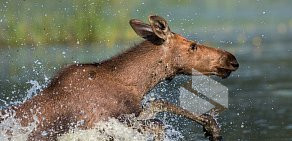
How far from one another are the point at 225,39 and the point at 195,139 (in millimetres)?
17967

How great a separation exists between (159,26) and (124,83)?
769 mm

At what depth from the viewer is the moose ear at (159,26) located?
1123 centimetres

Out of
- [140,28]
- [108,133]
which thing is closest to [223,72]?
[140,28]

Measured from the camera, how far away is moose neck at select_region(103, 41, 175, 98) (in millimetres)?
11383

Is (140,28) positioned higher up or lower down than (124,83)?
higher up

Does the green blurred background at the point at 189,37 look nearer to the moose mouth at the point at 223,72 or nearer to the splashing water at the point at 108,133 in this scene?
the moose mouth at the point at 223,72

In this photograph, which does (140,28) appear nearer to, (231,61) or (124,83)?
(124,83)

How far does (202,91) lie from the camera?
53.7 ft

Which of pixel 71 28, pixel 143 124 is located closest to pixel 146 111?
pixel 143 124

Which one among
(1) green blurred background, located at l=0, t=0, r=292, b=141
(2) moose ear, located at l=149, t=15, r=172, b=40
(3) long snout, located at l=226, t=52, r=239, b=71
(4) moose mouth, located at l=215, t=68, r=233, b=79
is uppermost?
(2) moose ear, located at l=149, t=15, r=172, b=40

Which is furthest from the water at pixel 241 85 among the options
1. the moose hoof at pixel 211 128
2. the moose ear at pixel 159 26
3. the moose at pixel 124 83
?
the moose ear at pixel 159 26

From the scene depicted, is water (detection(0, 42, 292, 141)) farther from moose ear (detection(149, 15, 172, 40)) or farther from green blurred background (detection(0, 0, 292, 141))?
moose ear (detection(149, 15, 172, 40))

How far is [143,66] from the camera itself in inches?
452

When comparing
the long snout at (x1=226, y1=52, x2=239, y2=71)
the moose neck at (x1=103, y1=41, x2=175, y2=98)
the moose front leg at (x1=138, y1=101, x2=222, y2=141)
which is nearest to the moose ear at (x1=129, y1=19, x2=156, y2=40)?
the moose neck at (x1=103, y1=41, x2=175, y2=98)
